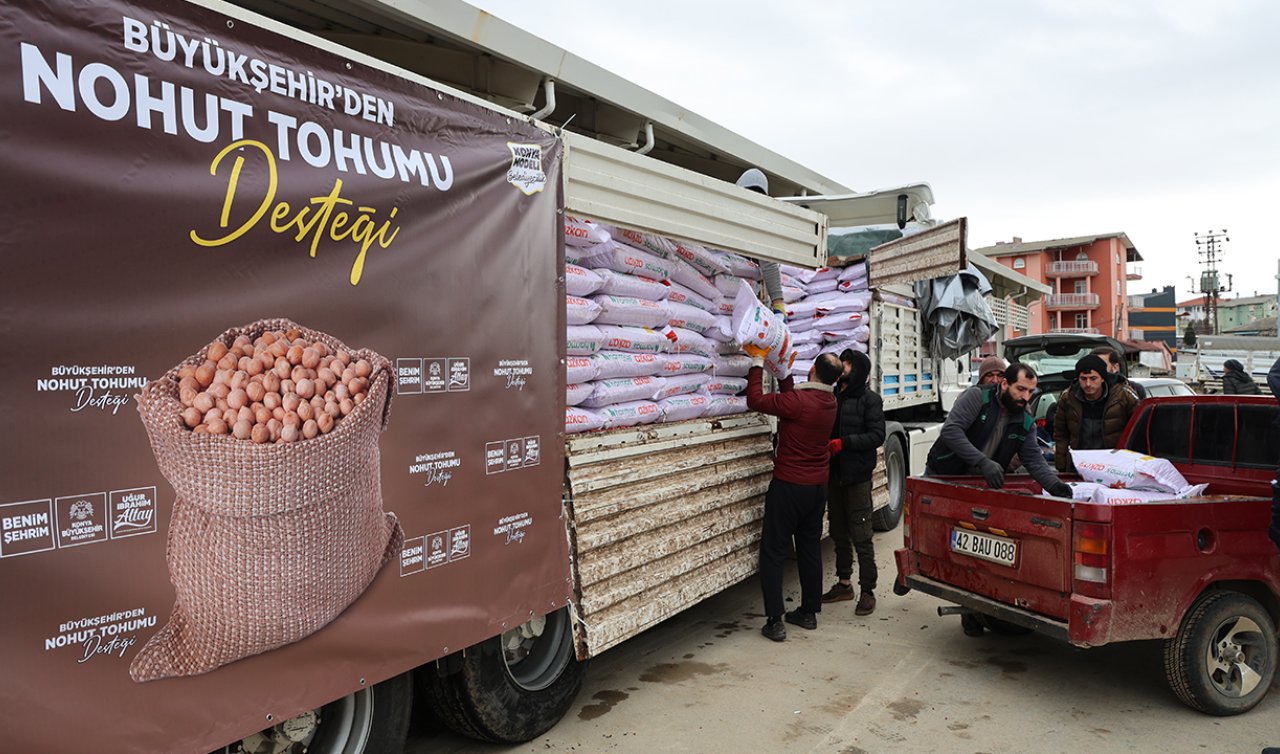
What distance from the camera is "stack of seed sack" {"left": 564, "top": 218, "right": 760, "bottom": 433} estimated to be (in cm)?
396

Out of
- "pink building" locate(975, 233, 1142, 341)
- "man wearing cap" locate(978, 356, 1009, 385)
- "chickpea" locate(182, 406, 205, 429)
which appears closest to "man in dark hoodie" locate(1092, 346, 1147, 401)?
"man wearing cap" locate(978, 356, 1009, 385)

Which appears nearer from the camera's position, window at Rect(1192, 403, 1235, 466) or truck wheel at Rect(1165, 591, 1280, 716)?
truck wheel at Rect(1165, 591, 1280, 716)

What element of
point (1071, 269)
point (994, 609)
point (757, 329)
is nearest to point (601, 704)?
point (994, 609)

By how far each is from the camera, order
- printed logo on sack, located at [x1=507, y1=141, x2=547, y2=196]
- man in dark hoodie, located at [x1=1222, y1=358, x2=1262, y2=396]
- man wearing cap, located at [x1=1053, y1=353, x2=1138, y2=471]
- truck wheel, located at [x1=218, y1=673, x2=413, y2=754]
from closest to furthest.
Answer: truck wheel, located at [x1=218, y1=673, x2=413, y2=754] → printed logo on sack, located at [x1=507, y1=141, x2=547, y2=196] → man wearing cap, located at [x1=1053, y1=353, x2=1138, y2=471] → man in dark hoodie, located at [x1=1222, y1=358, x2=1262, y2=396]

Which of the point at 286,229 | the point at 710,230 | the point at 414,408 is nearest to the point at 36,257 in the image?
the point at 286,229

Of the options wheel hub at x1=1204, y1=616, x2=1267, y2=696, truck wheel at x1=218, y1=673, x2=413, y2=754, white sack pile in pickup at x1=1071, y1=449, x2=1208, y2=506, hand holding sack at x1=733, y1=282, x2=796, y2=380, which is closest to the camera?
truck wheel at x1=218, y1=673, x2=413, y2=754

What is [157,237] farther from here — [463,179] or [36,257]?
[463,179]

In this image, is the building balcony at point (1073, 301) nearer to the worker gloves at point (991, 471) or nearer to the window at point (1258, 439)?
the window at point (1258, 439)

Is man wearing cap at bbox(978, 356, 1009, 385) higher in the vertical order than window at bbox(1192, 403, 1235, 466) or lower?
higher

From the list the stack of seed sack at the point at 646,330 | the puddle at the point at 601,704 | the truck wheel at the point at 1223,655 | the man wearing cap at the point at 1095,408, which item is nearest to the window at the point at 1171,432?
the man wearing cap at the point at 1095,408

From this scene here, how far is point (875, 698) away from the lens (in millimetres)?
4289

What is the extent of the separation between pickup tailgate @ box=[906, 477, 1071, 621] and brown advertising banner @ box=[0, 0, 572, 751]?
9.13 ft

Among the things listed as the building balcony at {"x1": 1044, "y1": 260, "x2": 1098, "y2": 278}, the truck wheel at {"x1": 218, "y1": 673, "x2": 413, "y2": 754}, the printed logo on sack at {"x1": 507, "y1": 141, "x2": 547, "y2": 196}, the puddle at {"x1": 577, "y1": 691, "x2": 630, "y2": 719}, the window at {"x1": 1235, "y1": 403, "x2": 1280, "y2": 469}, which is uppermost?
the building balcony at {"x1": 1044, "y1": 260, "x2": 1098, "y2": 278}

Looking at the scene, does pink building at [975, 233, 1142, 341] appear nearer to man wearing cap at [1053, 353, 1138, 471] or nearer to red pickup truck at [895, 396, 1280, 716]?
man wearing cap at [1053, 353, 1138, 471]
